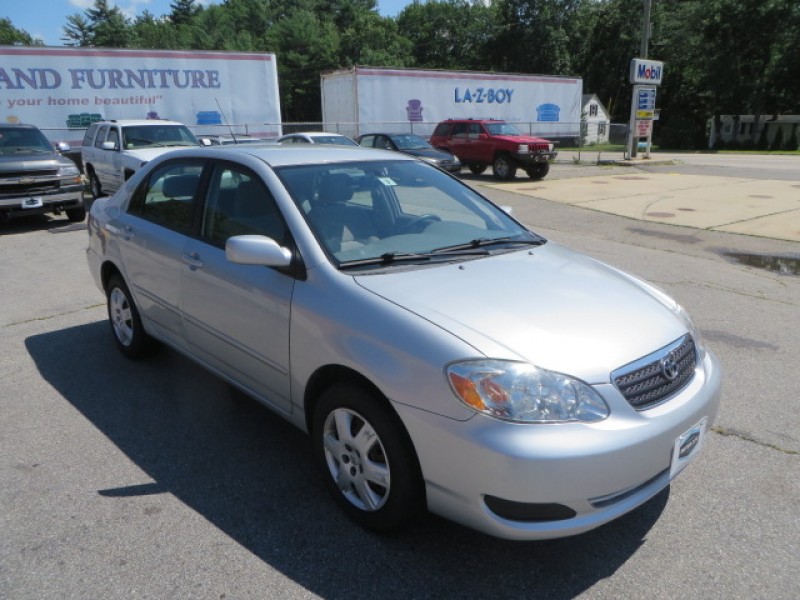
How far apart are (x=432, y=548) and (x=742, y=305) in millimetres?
5131

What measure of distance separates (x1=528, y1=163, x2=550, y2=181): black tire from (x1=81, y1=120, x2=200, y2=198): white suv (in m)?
10.8

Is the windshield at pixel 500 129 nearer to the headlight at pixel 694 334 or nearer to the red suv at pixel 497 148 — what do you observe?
the red suv at pixel 497 148

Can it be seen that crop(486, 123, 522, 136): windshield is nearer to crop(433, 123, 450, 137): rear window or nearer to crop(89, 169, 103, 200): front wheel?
crop(433, 123, 450, 137): rear window

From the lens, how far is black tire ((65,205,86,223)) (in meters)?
11.8

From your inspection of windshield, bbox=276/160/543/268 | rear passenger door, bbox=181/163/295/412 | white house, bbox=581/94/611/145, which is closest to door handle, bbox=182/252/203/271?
rear passenger door, bbox=181/163/295/412

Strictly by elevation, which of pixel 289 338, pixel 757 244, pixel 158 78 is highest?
pixel 158 78

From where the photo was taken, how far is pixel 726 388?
14.4 ft

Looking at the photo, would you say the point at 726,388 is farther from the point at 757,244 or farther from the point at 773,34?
the point at 773,34

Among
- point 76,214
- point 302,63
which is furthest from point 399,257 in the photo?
point 302,63

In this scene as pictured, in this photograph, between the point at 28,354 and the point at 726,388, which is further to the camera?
the point at 28,354

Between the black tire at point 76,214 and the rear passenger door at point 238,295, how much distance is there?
935 centimetres

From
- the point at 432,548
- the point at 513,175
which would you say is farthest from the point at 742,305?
the point at 513,175

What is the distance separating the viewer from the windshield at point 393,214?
3225mm

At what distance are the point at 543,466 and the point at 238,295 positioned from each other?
1896 millimetres
